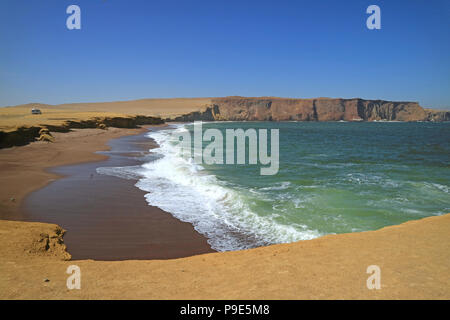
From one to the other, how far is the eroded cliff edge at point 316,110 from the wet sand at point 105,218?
146848 mm

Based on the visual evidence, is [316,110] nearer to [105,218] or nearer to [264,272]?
[105,218]

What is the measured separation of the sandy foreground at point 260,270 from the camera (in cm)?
331

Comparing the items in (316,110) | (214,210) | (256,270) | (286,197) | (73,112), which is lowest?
(214,210)

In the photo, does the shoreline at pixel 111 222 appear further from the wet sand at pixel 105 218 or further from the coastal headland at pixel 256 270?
the coastal headland at pixel 256 270

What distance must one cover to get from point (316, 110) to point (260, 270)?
16605 cm

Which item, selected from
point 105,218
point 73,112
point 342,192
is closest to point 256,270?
point 105,218

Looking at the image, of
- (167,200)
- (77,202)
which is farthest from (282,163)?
(77,202)

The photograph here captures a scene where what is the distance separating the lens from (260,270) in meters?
3.99

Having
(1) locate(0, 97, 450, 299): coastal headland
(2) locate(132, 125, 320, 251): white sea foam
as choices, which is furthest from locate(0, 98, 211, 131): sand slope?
(1) locate(0, 97, 450, 299): coastal headland

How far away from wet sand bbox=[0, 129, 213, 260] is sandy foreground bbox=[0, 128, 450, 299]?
0.82 meters

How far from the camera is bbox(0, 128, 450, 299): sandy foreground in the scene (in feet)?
10.9

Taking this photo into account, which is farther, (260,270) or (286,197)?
(286,197)

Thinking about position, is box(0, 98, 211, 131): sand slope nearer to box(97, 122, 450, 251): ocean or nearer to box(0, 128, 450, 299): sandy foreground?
box(97, 122, 450, 251): ocean
